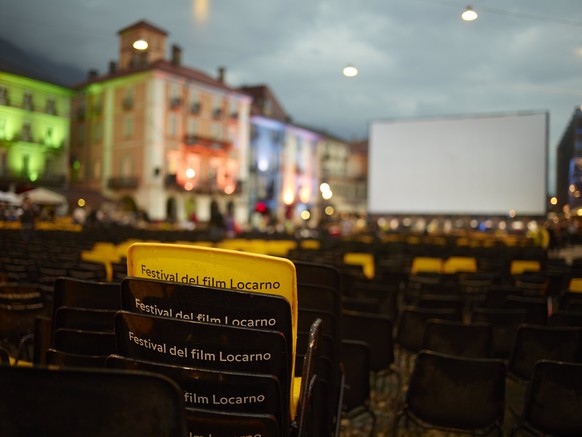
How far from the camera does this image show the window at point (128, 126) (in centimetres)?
3772

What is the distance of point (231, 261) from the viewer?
1.52m

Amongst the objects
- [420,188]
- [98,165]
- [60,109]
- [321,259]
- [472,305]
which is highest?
[60,109]

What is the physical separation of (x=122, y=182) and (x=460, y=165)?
2436cm

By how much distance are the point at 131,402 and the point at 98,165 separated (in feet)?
139

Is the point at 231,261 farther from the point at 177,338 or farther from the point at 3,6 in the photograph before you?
the point at 3,6

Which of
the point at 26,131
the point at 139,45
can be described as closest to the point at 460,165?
the point at 139,45

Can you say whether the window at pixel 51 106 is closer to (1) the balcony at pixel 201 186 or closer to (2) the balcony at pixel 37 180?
(2) the balcony at pixel 37 180

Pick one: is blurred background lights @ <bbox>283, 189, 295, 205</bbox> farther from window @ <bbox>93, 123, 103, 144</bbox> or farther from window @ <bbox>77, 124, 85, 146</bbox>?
window @ <bbox>77, 124, 85, 146</bbox>

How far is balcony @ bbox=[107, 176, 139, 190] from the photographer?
36812 millimetres

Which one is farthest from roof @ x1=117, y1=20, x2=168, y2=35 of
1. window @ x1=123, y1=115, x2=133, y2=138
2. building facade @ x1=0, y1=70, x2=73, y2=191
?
building facade @ x1=0, y1=70, x2=73, y2=191

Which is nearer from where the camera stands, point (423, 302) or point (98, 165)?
point (423, 302)

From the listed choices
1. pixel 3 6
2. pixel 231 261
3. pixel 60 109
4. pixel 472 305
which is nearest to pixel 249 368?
pixel 231 261

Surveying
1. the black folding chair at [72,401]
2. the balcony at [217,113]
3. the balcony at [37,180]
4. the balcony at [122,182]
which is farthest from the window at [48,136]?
the black folding chair at [72,401]

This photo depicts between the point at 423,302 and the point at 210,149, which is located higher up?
the point at 210,149
